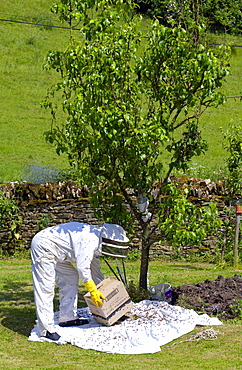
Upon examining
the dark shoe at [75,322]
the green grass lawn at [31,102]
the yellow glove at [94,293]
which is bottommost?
the green grass lawn at [31,102]

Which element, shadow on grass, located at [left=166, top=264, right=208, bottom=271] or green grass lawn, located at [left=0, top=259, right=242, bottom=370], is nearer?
green grass lawn, located at [left=0, top=259, right=242, bottom=370]

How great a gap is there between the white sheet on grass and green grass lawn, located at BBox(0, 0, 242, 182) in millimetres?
8544

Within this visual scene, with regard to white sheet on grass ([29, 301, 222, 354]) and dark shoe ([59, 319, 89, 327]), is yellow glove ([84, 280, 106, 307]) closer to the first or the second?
white sheet on grass ([29, 301, 222, 354])

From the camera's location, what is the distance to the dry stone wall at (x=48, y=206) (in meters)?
14.0

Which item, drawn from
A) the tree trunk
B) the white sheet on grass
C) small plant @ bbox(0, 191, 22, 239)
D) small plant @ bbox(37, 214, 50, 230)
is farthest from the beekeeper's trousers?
small plant @ bbox(0, 191, 22, 239)

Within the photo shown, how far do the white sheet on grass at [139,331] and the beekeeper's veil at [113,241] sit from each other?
3.49ft

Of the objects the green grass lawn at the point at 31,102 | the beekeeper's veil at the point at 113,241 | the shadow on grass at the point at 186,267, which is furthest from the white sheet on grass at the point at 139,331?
the green grass lawn at the point at 31,102

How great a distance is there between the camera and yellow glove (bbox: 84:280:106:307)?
7.17 meters

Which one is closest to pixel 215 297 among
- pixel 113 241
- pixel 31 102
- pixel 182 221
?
pixel 182 221

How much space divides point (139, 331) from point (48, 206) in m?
7.42

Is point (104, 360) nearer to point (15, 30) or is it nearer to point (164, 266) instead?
point (164, 266)

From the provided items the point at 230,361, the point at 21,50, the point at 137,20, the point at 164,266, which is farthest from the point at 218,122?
the point at 230,361

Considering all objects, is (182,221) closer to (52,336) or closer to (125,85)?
(125,85)

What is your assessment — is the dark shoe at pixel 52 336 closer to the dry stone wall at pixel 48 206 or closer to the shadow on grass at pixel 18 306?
the shadow on grass at pixel 18 306
